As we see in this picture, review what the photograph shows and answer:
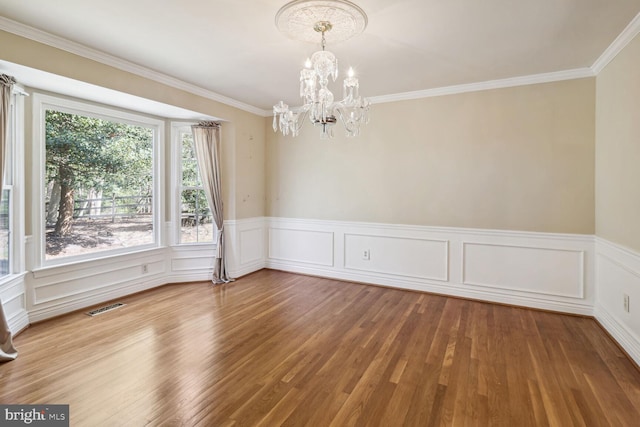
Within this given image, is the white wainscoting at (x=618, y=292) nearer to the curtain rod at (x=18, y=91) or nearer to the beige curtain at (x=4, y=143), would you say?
the beige curtain at (x=4, y=143)

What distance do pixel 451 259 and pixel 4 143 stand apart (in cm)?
499

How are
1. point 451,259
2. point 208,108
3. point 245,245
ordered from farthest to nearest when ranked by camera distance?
point 245,245, point 208,108, point 451,259

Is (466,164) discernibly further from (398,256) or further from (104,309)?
(104,309)

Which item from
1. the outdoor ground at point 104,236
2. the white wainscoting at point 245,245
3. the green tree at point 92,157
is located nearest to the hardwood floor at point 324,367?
the outdoor ground at point 104,236

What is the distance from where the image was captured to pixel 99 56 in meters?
3.20

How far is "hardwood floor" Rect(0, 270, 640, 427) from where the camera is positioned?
2016 mm

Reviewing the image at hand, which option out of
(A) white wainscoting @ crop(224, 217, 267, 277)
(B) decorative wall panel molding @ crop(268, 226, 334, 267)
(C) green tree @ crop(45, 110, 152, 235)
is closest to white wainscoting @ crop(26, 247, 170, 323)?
(C) green tree @ crop(45, 110, 152, 235)

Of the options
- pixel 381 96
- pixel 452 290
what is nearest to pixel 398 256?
pixel 452 290

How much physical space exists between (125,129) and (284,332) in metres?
3.40

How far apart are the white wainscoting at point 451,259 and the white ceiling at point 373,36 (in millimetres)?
2007

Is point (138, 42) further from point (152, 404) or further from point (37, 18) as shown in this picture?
point (152, 404)

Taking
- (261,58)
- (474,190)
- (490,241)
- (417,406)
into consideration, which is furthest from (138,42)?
(490,241)

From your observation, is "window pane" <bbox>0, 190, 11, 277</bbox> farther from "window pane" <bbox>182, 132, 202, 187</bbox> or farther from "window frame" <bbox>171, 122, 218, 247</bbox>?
"window pane" <bbox>182, 132, 202, 187</bbox>

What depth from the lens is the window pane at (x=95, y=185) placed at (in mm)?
3584
